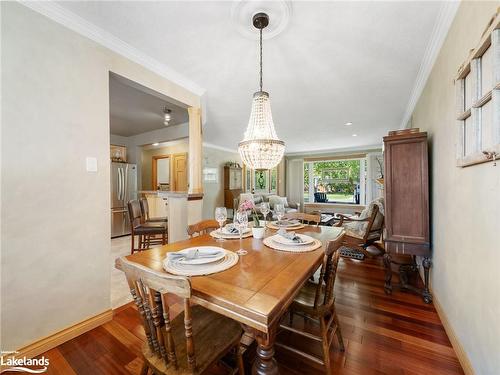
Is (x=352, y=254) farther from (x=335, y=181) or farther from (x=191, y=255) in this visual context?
(x=335, y=181)

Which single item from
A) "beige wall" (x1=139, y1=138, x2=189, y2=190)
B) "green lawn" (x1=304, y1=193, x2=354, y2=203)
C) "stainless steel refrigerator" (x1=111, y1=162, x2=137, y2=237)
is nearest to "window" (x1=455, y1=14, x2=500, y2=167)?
"stainless steel refrigerator" (x1=111, y1=162, x2=137, y2=237)

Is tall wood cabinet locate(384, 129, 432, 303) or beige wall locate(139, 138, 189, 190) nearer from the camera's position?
tall wood cabinet locate(384, 129, 432, 303)

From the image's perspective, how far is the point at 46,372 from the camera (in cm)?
139

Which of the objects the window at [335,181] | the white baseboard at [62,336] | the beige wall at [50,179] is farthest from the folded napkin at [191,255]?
the window at [335,181]

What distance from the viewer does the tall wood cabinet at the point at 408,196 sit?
215cm

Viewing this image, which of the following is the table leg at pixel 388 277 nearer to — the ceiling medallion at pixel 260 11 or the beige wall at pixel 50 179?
the ceiling medallion at pixel 260 11

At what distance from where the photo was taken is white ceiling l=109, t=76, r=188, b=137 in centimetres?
318

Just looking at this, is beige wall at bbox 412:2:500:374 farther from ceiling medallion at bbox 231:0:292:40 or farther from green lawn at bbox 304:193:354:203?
green lawn at bbox 304:193:354:203

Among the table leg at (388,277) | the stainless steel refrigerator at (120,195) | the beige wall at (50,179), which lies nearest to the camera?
the beige wall at (50,179)

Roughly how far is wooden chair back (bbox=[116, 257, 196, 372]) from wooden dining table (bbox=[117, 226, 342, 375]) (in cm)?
12

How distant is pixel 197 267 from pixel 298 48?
2143 millimetres

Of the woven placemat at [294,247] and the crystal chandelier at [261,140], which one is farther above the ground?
the crystal chandelier at [261,140]

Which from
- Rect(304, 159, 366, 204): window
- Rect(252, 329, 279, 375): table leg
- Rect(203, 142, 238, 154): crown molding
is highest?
Rect(203, 142, 238, 154): crown molding

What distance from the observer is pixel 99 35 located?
1871 millimetres
